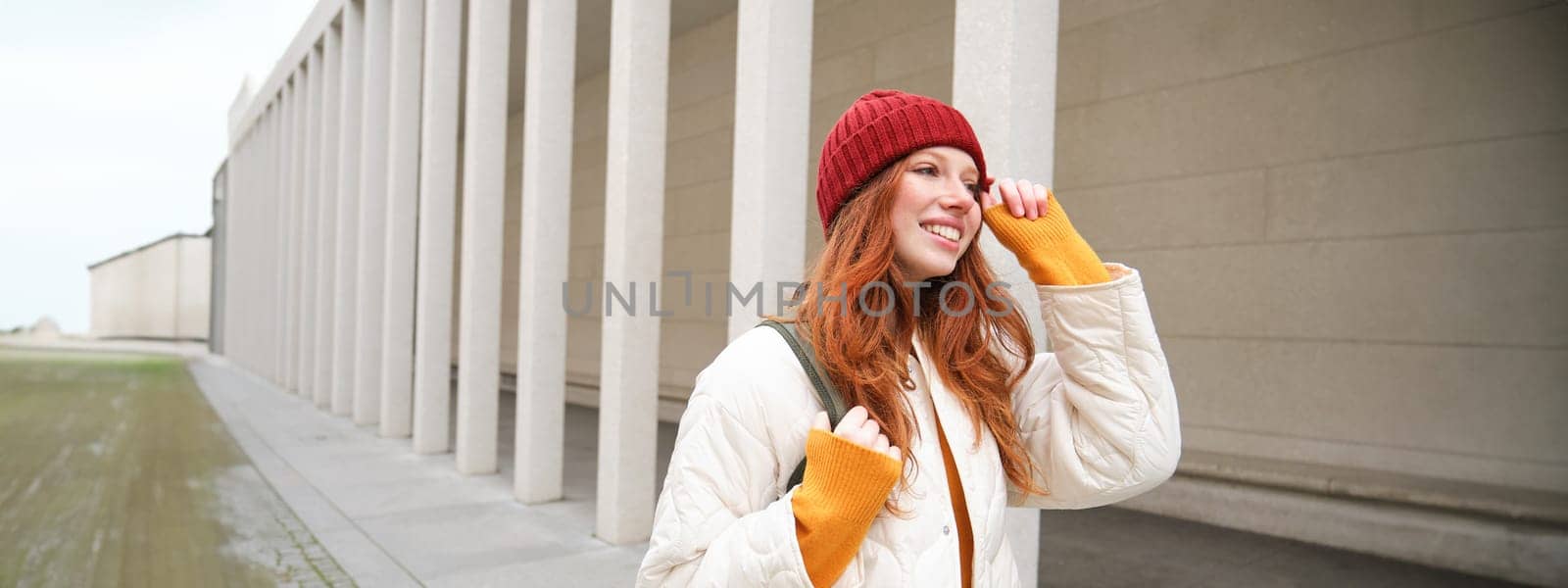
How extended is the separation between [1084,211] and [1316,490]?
2.91 m

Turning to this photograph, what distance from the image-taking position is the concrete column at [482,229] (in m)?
7.81

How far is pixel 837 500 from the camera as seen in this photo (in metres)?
1.41

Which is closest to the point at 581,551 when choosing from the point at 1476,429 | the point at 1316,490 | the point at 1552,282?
the point at 1316,490

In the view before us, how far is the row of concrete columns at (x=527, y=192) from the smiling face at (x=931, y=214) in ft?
5.40

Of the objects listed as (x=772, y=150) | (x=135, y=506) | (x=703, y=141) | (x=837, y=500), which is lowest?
(x=135, y=506)

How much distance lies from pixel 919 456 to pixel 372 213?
1082 cm

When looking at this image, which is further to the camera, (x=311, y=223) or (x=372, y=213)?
(x=311, y=223)

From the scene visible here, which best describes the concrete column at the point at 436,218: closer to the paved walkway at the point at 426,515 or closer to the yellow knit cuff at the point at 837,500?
the paved walkway at the point at 426,515

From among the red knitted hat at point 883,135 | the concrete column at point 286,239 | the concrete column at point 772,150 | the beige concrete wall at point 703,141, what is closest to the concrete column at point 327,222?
the concrete column at point 286,239

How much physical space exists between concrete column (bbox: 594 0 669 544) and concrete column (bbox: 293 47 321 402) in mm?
10373

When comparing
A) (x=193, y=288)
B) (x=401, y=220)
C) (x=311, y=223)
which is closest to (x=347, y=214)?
(x=401, y=220)

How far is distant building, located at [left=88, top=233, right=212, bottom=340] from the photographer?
34312 mm

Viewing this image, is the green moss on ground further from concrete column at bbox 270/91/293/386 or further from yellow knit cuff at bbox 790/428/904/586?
yellow knit cuff at bbox 790/428/904/586

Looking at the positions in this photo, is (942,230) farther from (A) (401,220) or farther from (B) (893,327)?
(A) (401,220)
